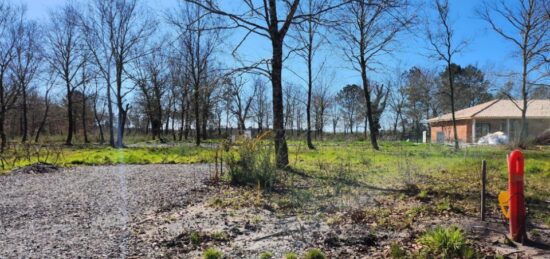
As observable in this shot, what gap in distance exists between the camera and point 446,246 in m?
3.14

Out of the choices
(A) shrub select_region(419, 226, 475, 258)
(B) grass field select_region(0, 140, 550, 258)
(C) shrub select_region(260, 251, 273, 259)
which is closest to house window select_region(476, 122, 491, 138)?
(B) grass field select_region(0, 140, 550, 258)

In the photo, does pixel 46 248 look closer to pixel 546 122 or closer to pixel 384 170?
pixel 384 170

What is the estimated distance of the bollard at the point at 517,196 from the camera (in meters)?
3.36

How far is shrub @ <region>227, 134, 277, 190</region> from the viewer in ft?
21.9

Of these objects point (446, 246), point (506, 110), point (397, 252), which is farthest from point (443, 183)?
point (506, 110)

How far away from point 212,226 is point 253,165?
2.56 m

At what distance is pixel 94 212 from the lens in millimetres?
5246

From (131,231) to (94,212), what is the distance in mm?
1238

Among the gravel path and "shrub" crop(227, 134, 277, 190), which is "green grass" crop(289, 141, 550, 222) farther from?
the gravel path

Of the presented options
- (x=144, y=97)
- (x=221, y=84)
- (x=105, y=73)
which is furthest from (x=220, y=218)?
(x=144, y=97)

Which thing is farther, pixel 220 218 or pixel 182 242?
pixel 220 218

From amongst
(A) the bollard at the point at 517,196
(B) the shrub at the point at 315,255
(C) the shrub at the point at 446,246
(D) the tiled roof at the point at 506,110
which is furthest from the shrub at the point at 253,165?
(D) the tiled roof at the point at 506,110

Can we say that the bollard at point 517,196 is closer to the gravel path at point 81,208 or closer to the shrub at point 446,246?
the shrub at point 446,246

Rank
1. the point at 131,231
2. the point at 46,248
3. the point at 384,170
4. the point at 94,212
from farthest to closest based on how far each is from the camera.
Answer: the point at 384,170 < the point at 94,212 < the point at 131,231 < the point at 46,248
